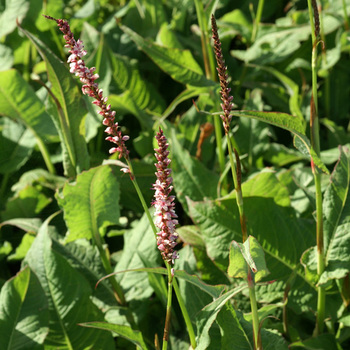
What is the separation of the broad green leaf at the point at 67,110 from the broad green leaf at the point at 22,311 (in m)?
0.36

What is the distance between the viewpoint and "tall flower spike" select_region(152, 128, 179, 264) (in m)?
0.85

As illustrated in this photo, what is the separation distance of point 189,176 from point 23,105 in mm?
668

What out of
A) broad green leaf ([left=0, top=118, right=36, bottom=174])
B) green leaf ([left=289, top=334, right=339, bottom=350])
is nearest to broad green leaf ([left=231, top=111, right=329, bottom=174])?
green leaf ([left=289, top=334, right=339, bottom=350])

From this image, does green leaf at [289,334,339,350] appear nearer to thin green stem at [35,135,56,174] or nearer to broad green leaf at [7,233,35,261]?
broad green leaf at [7,233,35,261]

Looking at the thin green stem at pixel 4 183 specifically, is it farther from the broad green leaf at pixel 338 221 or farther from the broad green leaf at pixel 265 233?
the broad green leaf at pixel 338 221

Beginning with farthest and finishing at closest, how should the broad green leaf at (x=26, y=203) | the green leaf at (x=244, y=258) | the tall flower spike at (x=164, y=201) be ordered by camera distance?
the broad green leaf at (x=26, y=203) < the green leaf at (x=244, y=258) < the tall flower spike at (x=164, y=201)

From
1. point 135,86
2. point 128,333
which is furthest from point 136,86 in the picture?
point 128,333

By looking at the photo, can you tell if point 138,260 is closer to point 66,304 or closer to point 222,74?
point 66,304

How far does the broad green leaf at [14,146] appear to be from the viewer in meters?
1.95

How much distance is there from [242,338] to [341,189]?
427 mm

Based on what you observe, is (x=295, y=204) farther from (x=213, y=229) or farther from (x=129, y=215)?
(x=129, y=215)

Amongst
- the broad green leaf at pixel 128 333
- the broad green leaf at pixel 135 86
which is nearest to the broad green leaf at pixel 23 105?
the broad green leaf at pixel 135 86

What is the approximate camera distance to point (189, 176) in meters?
1.59

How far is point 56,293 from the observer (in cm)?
138
